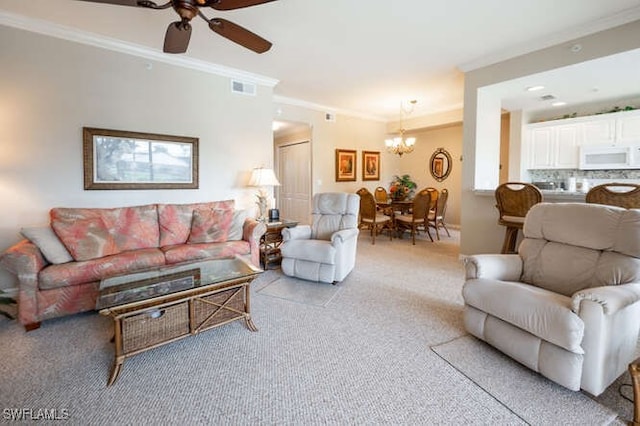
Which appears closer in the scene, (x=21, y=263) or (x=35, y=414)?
(x=35, y=414)

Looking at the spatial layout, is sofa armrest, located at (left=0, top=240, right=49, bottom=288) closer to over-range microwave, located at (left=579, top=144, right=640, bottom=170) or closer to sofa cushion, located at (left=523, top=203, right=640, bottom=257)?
sofa cushion, located at (left=523, top=203, right=640, bottom=257)

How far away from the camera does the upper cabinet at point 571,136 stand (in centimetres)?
471

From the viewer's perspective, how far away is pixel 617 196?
2559 millimetres

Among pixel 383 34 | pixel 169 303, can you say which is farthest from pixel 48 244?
pixel 383 34

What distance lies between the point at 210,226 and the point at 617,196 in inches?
158

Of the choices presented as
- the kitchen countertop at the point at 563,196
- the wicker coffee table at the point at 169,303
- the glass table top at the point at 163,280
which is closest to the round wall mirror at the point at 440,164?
the kitchen countertop at the point at 563,196

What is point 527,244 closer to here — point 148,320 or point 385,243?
point 148,320

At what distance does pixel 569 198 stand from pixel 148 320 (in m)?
4.25

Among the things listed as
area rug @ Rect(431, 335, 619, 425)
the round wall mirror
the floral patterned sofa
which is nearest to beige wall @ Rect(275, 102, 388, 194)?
the round wall mirror

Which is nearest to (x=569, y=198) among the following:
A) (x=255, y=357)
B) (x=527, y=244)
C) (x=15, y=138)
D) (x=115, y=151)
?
(x=527, y=244)

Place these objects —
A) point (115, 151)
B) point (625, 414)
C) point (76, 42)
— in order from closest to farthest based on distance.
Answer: point (625, 414)
point (76, 42)
point (115, 151)

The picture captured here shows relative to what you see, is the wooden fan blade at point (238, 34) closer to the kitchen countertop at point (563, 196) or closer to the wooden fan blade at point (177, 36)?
the wooden fan blade at point (177, 36)

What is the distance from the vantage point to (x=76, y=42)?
320cm

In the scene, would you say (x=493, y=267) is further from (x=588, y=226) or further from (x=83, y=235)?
(x=83, y=235)
